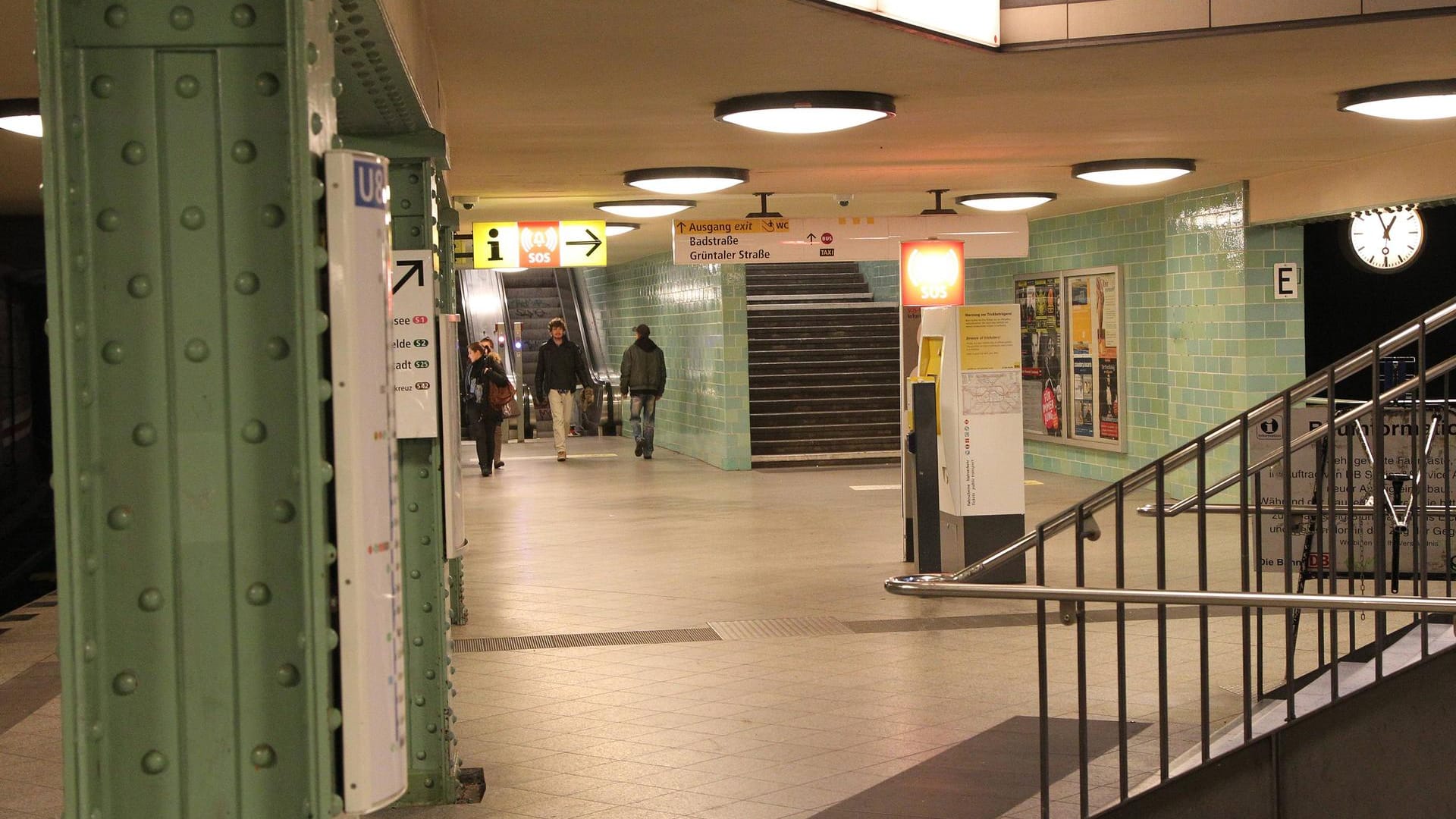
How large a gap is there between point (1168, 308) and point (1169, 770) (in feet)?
31.2

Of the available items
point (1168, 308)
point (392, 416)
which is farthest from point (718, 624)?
point (1168, 308)

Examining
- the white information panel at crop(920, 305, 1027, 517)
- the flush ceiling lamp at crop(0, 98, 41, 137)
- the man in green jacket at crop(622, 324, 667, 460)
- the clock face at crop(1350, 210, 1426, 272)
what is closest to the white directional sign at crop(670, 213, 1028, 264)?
the white information panel at crop(920, 305, 1027, 517)

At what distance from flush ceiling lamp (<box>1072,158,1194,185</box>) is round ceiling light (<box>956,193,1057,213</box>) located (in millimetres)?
2087

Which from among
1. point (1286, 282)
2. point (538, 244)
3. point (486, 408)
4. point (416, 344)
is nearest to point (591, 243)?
point (538, 244)

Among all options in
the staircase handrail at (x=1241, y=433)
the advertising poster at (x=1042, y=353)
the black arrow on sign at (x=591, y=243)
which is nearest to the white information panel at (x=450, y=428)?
the staircase handrail at (x=1241, y=433)

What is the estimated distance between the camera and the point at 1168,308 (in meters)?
13.2

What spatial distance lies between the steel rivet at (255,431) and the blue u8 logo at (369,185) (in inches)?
11.8

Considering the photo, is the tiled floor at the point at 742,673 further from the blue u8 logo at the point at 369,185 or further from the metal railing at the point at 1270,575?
the blue u8 logo at the point at 369,185

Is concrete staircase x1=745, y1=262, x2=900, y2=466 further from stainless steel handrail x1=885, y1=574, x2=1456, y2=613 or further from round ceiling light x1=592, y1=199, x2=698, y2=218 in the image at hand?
stainless steel handrail x1=885, y1=574, x2=1456, y2=613

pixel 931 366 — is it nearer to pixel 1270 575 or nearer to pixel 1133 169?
pixel 1270 575

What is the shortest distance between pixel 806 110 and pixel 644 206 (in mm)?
6177

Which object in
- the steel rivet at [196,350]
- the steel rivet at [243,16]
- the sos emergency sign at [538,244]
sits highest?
the sos emergency sign at [538,244]

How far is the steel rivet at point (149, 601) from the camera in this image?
1.76m

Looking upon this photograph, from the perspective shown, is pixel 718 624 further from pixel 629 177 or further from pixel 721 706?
pixel 629 177
